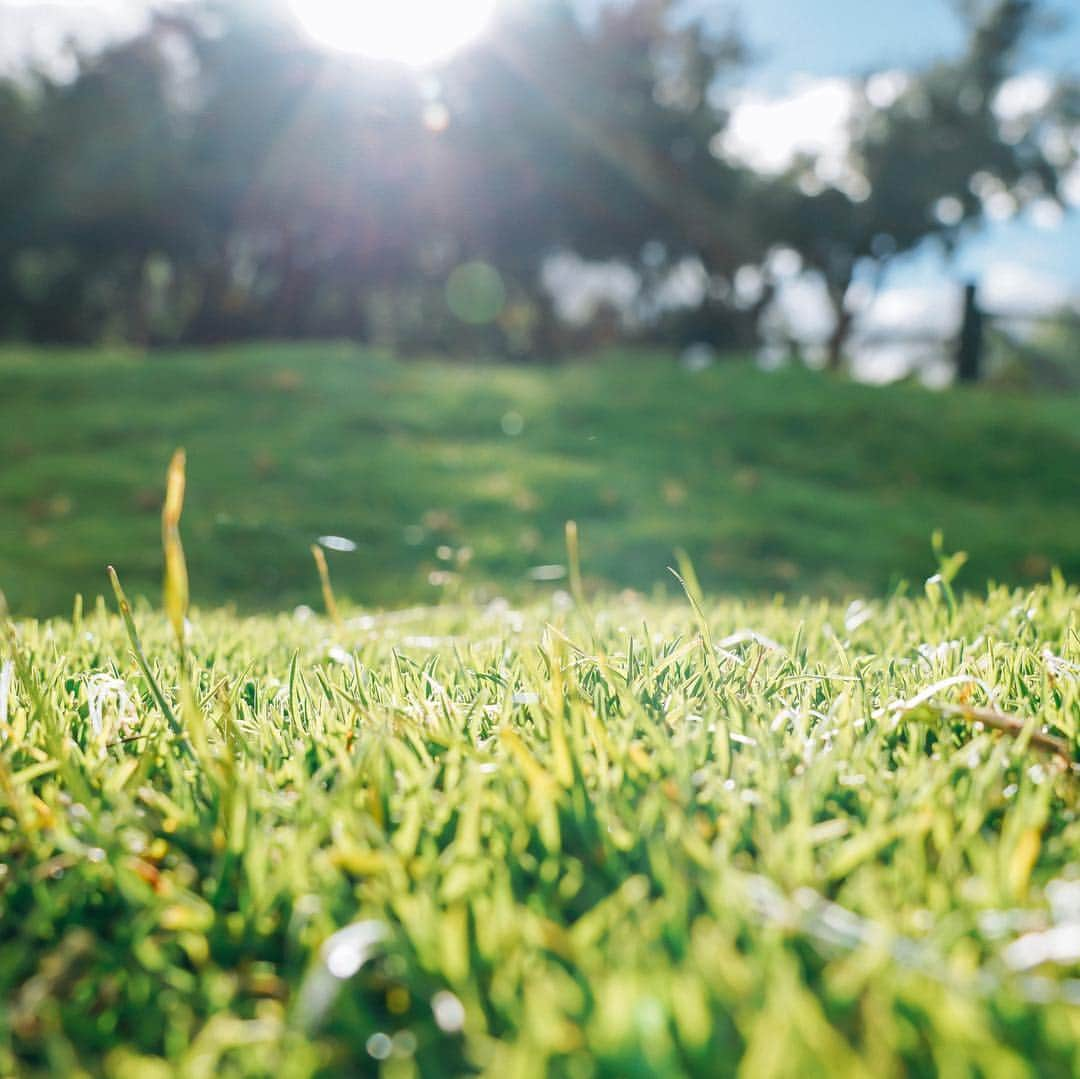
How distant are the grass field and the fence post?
1367cm

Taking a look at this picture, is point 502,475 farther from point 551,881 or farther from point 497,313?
point 497,313

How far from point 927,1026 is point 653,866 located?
28 cm

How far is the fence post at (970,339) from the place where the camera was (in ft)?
45.2

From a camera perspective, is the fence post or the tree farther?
the tree

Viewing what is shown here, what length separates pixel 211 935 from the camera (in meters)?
0.96

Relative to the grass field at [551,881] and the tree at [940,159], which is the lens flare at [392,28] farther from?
the grass field at [551,881]

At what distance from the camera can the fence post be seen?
13.8m

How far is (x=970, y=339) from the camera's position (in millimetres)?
13828

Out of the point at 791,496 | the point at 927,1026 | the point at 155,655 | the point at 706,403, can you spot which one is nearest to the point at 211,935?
the point at 927,1026

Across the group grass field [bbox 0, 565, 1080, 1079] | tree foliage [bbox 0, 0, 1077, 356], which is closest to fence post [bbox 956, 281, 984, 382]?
tree foliage [bbox 0, 0, 1077, 356]

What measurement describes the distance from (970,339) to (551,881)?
573 inches

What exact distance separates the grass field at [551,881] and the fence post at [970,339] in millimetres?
13666

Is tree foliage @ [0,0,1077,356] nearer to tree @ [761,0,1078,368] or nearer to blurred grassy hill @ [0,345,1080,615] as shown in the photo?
tree @ [761,0,1078,368]

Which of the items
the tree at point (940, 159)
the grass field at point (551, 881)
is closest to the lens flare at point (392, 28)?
the tree at point (940, 159)
